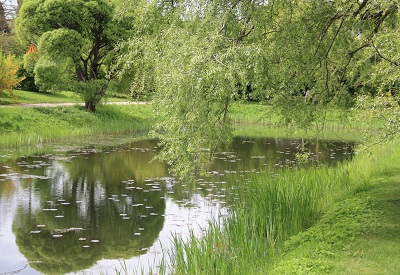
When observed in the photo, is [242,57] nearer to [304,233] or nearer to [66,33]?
[304,233]

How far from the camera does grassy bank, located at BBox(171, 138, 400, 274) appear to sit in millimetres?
6137

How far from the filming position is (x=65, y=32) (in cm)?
2439

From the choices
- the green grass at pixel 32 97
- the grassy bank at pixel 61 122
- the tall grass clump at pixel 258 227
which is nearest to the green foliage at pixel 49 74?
the grassy bank at pixel 61 122

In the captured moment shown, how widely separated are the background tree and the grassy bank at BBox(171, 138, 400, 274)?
1675 cm

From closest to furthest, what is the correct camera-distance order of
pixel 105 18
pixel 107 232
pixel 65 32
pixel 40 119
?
1. pixel 107 232
2. pixel 40 119
3. pixel 65 32
4. pixel 105 18

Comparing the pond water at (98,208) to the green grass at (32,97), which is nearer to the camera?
the pond water at (98,208)

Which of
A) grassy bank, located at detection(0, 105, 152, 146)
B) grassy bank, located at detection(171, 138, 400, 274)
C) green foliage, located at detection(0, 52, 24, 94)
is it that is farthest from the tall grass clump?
green foliage, located at detection(0, 52, 24, 94)

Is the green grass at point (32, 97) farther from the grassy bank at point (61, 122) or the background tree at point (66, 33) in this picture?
the background tree at point (66, 33)

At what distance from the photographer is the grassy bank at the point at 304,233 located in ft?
20.1

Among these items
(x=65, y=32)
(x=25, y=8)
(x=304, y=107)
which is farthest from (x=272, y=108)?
(x=25, y=8)

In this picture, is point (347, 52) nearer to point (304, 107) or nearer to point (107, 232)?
point (304, 107)

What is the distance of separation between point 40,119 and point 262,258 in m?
17.7

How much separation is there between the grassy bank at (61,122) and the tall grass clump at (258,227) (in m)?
12.4

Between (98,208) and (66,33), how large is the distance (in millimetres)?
15186
